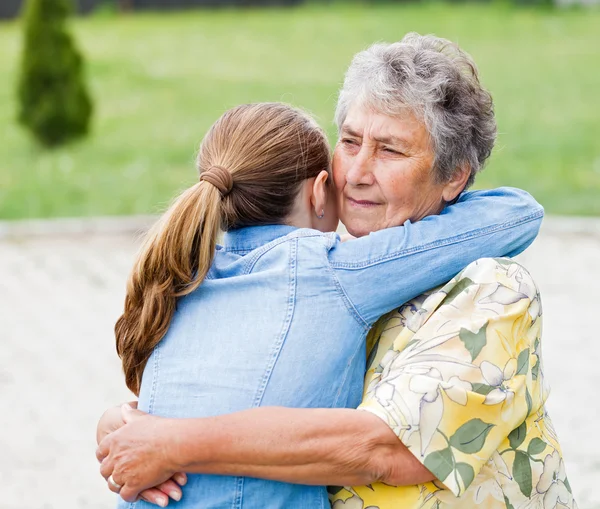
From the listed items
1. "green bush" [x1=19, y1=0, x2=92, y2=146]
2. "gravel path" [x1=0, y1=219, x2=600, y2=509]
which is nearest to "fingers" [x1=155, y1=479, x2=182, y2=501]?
"gravel path" [x1=0, y1=219, x2=600, y2=509]

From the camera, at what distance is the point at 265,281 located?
2.05 meters

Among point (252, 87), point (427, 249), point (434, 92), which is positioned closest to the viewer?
point (427, 249)

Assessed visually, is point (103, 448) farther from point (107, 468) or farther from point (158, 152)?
point (158, 152)

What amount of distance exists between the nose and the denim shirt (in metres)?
0.26

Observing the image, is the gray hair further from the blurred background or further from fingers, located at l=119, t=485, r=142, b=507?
fingers, located at l=119, t=485, r=142, b=507

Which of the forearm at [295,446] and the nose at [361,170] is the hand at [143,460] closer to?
the forearm at [295,446]

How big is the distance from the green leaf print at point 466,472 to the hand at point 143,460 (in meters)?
0.57

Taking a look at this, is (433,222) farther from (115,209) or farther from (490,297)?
(115,209)

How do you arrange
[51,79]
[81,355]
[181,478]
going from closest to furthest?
1. [181,478]
2. [81,355]
3. [51,79]

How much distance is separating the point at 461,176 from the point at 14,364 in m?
4.72

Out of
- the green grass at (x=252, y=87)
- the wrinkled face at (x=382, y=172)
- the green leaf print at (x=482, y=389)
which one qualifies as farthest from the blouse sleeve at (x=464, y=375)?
the green grass at (x=252, y=87)

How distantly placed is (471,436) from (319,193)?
0.69m

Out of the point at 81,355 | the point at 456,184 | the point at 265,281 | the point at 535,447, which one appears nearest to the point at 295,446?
the point at 265,281

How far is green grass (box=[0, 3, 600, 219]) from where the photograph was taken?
37.9 ft
